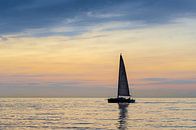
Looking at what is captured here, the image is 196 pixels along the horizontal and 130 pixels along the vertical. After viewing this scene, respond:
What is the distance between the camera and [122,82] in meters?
130

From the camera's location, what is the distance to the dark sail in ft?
424

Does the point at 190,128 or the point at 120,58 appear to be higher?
the point at 120,58

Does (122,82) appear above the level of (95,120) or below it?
above

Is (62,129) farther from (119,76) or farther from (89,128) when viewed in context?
(119,76)

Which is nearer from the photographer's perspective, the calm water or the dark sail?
the calm water

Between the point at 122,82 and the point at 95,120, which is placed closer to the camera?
the point at 95,120

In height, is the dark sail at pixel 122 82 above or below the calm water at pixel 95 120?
above

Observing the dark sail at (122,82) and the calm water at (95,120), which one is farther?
the dark sail at (122,82)

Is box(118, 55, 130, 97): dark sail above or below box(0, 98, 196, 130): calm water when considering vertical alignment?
above

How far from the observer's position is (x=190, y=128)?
2172 inches

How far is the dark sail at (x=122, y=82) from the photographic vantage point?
12912 centimetres

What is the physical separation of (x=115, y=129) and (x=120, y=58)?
252ft

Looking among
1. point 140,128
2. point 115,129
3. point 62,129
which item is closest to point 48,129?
point 62,129

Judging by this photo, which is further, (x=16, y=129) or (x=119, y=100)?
(x=119, y=100)
